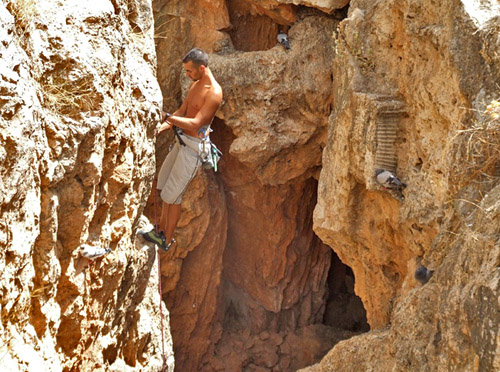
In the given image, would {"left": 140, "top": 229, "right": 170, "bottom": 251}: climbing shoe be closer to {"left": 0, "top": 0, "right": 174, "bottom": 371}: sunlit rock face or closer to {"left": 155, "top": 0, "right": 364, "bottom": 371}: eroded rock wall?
{"left": 0, "top": 0, "right": 174, "bottom": 371}: sunlit rock face

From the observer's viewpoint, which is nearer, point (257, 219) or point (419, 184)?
point (419, 184)

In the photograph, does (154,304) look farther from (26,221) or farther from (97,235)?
(26,221)

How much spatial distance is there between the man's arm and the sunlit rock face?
2.07 ft

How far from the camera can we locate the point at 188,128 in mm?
4754

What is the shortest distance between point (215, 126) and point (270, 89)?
120 centimetres

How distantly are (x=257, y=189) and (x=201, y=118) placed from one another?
3752 mm

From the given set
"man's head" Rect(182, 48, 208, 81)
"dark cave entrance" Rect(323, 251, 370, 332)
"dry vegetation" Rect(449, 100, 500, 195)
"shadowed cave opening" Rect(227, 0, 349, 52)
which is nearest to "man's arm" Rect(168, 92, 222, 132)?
"man's head" Rect(182, 48, 208, 81)

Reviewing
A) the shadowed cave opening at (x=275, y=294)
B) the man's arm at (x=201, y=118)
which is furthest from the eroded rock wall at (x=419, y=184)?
the shadowed cave opening at (x=275, y=294)

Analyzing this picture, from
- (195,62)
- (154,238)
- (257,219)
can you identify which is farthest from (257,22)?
(154,238)

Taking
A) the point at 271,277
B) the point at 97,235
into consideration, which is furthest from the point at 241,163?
the point at 97,235

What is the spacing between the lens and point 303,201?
8.84m

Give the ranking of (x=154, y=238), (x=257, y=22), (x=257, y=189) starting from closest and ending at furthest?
1. (x=154, y=238)
2. (x=257, y=22)
3. (x=257, y=189)

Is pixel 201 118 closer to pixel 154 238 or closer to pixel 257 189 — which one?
pixel 154 238

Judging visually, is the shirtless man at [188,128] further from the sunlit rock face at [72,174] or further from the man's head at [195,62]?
the sunlit rock face at [72,174]
